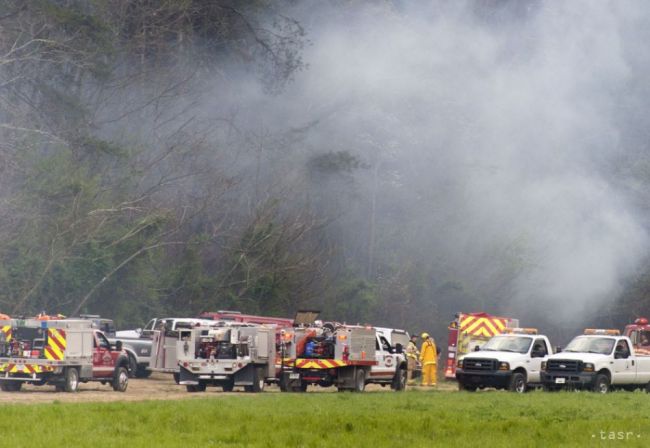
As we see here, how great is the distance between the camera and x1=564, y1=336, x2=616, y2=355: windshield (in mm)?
30750

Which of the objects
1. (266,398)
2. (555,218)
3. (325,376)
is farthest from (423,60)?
(266,398)

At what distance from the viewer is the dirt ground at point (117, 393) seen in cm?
2511

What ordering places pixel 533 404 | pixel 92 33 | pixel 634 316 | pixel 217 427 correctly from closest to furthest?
pixel 217 427
pixel 533 404
pixel 92 33
pixel 634 316

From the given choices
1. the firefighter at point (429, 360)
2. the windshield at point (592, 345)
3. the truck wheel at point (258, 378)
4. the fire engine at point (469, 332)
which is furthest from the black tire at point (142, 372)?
the windshield at point (592, 345)

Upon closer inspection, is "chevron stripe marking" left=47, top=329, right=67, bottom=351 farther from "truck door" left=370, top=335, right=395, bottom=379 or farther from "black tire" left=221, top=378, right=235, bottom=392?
"truck door" left=370, top=335, right=395, bottom=379

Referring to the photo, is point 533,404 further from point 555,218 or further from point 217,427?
point 555,218

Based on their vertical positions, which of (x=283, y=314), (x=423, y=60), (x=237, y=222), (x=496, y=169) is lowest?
(x=283, y=314)

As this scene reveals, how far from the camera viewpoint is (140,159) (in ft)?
175

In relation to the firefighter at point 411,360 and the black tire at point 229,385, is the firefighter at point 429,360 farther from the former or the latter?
the black tire at point 229,385

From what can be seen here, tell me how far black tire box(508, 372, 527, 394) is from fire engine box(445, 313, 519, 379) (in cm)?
583

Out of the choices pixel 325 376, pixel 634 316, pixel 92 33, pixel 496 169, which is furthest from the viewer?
pixel 496 169

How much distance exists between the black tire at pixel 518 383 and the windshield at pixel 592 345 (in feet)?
4.24

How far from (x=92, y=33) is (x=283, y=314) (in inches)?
497

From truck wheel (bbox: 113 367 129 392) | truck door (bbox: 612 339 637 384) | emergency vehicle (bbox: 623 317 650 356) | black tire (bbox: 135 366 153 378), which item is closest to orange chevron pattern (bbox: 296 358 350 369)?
truck wheel (bbox: 113 367 129 392)
